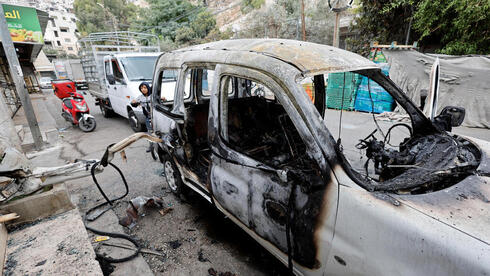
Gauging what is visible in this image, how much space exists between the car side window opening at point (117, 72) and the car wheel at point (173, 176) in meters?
4.20

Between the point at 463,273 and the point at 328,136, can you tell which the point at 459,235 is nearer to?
the point at 463,273

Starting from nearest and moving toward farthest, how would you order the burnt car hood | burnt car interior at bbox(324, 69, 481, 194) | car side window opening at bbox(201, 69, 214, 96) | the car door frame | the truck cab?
the burnt car hood, burnt car interior at bbox(324, 69, 481, 194), car side window opening at bbox(201, 69, 214, 96), the truck cab, the car door frame

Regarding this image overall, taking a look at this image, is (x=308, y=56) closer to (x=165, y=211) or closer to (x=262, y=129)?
(x=262, y=129)

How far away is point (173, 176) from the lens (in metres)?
3.62

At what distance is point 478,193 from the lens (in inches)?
53.5

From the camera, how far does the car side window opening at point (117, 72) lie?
22.1ft

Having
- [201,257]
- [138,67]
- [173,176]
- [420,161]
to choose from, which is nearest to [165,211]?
[173,176]

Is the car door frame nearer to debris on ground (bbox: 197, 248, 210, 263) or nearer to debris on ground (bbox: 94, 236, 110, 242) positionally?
debris on ground (bbox: 94, 236, 110, 242)

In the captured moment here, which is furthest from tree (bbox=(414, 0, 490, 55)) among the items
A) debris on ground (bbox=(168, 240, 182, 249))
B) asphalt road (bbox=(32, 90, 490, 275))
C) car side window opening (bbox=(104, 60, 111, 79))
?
car side window opening (bbox=(104, 60, 111, 79))

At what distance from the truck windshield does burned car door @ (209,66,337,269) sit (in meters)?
4.97

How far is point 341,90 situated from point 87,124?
356 inches

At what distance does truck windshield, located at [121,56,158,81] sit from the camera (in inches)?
261

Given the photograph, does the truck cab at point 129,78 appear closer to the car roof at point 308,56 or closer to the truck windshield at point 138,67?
the truck windshield at point 138,67

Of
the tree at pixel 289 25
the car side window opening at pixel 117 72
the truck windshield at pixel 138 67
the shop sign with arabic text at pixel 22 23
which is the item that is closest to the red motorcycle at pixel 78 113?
the car side window opening at pixel 117 72
